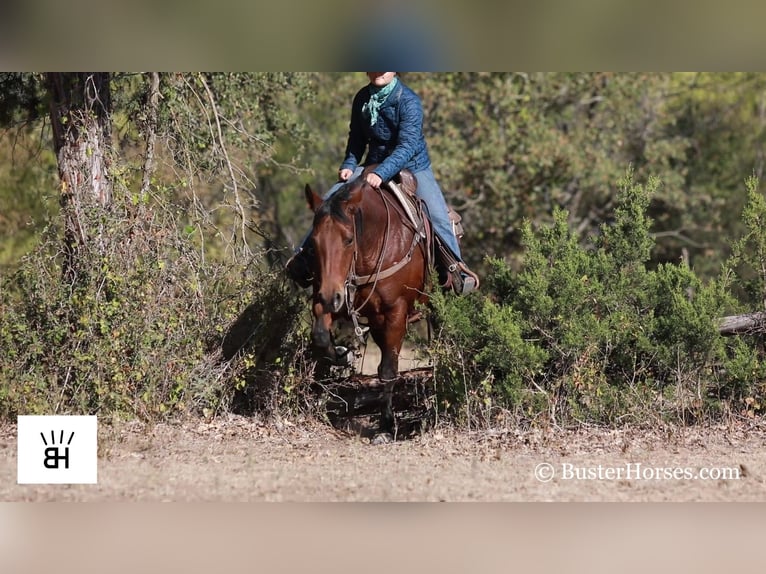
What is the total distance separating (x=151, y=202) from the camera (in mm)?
10398

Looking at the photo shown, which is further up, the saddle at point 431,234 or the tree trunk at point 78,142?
the tree trunk at point 78,142

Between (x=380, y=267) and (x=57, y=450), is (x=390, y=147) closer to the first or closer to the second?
(x=380, y=267)

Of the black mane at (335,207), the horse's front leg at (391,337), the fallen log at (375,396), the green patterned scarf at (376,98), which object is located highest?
the green patterned scarf at (376,98)

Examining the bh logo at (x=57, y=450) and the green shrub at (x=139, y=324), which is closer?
the bh logo at (x=57, y=450)

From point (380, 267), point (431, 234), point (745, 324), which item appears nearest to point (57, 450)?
point (380, 267)

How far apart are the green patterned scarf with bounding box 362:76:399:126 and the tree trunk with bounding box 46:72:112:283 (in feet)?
8.52

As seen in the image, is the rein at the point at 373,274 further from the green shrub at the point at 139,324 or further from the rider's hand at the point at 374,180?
the green shrub at the point at 139,324

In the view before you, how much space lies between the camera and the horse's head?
798 centimetres

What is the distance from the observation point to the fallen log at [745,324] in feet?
30.5

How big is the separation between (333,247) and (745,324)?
3.99 meters

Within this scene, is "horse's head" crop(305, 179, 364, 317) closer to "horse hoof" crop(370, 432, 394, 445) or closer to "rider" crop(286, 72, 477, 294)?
"rider" crop(286, 72, 477, 294)

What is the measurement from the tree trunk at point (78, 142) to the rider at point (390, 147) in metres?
2.12

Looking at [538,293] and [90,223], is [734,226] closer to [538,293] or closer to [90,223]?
[538,293]

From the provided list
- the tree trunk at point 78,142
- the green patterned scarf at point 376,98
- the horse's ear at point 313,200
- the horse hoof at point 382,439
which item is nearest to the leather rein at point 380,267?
the horse's ear at point 313,200
